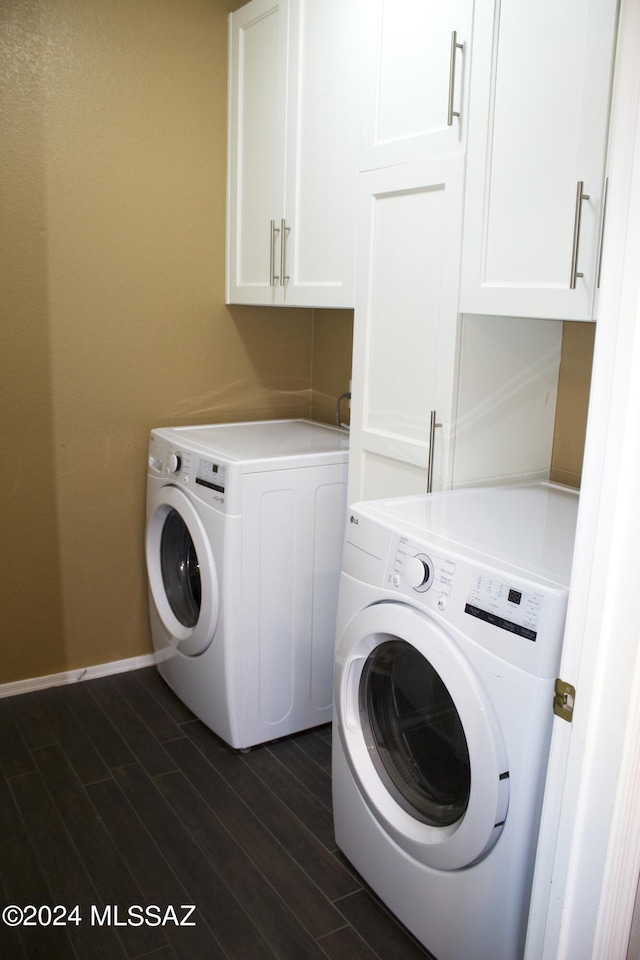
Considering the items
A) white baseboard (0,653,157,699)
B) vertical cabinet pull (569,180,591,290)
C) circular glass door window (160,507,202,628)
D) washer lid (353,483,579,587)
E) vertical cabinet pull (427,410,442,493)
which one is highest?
vertical cabinet pull (569,180,591,290)

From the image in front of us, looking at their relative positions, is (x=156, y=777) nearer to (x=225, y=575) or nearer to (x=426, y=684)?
(x=225, y=575)

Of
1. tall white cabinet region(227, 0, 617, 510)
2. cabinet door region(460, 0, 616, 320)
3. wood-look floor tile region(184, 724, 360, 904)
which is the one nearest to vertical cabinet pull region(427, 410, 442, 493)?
tall white cabinet region(227, 0, 617, 510)

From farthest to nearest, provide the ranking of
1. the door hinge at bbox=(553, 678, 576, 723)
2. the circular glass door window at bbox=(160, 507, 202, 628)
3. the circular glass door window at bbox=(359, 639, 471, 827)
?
the circular glass door window at bbox=(160, 507, 202, 628), the circular glass door window at bbox=(359, 639, 471, 827), the door hinge at bbox=(553, 678, 576, 723)

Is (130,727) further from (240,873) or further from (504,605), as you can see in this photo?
(504,605)

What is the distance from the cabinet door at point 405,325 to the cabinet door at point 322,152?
0.42 ft

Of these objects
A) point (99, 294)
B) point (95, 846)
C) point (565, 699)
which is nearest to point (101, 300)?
point (99, 294)

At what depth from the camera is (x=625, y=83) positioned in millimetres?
919

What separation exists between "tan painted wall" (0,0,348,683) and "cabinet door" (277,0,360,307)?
0.50m

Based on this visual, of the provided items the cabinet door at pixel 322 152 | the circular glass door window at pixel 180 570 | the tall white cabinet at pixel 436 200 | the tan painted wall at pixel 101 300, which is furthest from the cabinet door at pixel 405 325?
the tan painted wall at pixel 101 300

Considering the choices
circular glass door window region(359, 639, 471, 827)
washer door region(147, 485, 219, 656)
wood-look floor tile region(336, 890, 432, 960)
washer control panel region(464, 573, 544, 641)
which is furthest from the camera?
washer door region(147, 485, 219, 656)

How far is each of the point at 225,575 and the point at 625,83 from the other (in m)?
1.72

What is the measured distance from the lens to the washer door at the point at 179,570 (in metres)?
2.47

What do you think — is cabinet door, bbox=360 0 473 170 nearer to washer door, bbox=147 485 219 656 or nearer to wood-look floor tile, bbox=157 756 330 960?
washer door, bbox=147 485 219 656

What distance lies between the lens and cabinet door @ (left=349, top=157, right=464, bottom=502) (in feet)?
6.36
